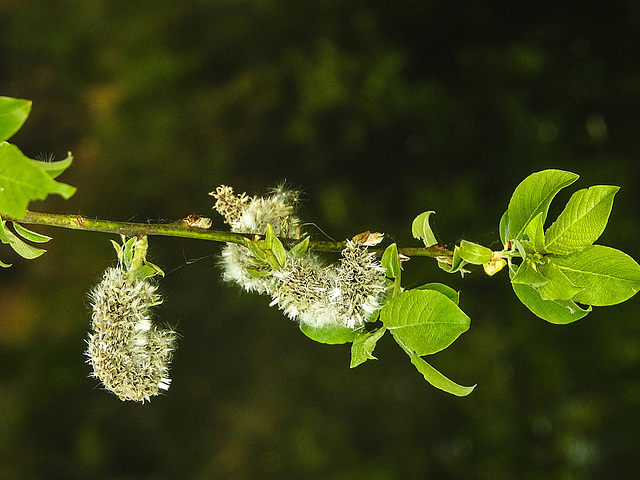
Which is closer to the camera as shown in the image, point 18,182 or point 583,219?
point 18,182

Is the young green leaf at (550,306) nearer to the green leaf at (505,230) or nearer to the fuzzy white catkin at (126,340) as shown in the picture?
the green leaf at (505,230)

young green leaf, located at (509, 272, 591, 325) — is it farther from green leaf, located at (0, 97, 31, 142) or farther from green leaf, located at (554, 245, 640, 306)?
green leaf, located at (0, 97, 31, 142)

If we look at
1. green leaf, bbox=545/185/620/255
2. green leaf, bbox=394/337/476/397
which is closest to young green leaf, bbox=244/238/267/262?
green leaf, bbox=394/337/476/397

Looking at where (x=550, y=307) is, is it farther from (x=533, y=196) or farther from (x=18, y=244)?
(x=18, y=244)

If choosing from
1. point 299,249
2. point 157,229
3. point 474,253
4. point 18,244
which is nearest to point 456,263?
point 474,253

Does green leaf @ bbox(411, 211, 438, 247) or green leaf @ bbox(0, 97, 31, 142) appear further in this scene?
green leaf @ bbox(411, 211, 438, 247)

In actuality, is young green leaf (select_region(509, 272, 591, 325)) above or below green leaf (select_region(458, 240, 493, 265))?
below

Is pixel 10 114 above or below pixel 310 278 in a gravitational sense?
above
